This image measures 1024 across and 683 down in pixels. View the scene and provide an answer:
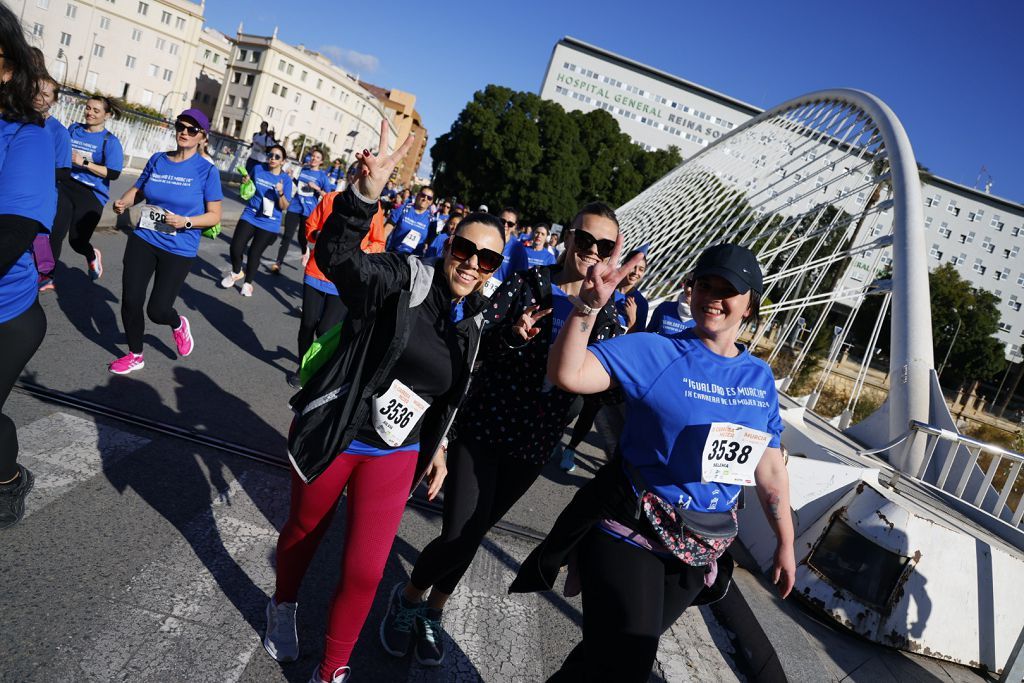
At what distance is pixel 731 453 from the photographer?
2.49 metres

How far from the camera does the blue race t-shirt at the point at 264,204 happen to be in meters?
10.0

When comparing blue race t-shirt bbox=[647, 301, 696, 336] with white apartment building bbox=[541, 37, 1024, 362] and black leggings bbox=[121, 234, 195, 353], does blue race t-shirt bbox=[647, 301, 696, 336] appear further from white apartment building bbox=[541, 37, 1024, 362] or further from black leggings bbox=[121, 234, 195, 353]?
white apartment building bbox=[541, 37, 1024, 362]

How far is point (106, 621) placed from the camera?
Result: 2836 mm

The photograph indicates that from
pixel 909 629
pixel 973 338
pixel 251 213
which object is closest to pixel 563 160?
pixel 973 338

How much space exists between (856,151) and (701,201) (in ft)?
26.5

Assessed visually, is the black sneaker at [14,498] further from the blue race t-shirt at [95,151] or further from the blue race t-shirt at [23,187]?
the blue race t-shirt at [95,151]

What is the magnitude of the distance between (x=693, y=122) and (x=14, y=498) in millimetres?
113713

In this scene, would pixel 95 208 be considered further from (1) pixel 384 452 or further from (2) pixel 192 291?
(1) pixel 384 452

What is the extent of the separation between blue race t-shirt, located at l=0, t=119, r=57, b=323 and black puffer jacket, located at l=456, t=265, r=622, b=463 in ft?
5.85

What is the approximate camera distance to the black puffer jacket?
3.10 metres

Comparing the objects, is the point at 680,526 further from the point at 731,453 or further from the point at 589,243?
the point at 589,243

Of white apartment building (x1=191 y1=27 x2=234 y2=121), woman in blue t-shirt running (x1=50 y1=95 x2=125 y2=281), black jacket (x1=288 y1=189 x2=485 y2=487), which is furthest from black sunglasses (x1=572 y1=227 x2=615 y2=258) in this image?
white apartment building (x1=191 y1=27 x2=234 y2=121)

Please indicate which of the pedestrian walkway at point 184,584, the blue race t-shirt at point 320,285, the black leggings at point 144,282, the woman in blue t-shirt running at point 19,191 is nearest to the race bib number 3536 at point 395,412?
the pedestrian walkway at point 184,584

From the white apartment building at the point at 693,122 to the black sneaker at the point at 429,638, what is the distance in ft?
309
